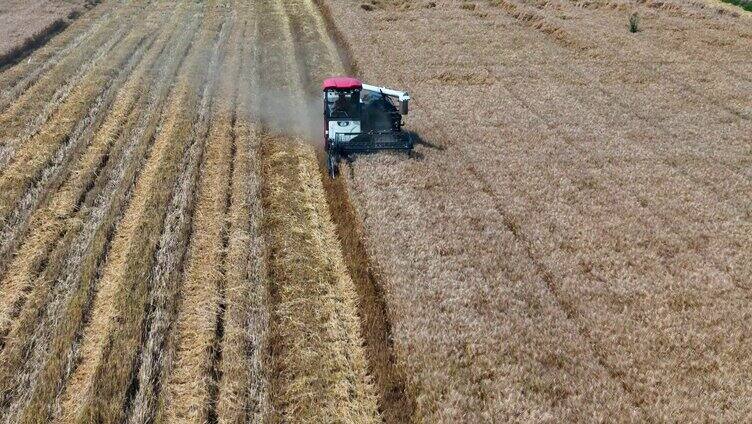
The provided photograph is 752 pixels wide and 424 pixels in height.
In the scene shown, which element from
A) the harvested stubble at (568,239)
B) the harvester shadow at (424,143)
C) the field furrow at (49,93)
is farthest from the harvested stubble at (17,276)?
the harvester shadow at (424,143)

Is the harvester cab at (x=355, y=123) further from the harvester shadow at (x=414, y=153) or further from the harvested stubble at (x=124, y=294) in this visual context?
the harvested stubble at (x=124, y=294)

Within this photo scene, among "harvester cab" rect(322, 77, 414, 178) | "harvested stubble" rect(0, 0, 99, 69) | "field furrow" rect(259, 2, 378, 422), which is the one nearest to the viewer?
"field furrow" rect(259, 2, 378, 422)

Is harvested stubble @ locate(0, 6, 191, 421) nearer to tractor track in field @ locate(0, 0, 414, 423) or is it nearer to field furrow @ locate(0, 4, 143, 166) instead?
tractor track in field @ locate(0, 0, 414, 423)

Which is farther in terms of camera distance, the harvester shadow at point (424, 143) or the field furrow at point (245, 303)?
the harvester shadow at point (424, 143)

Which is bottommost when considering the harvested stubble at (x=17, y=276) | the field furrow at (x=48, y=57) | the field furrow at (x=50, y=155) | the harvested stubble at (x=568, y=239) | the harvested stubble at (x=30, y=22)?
the harvested stubble at (x=568, y=239)

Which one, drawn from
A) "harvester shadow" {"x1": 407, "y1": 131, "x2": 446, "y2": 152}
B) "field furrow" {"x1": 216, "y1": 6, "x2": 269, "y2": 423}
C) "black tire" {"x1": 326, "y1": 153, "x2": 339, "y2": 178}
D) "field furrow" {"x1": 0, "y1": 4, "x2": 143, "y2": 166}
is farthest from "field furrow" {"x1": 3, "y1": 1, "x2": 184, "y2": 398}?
"harvester shadow" {"x1": 407, "y1": 131, "x2": 446, "y2": 152}

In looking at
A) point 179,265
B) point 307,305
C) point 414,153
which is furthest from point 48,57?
point 307,305

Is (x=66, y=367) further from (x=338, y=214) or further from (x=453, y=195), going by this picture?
(x=453, y=195)
